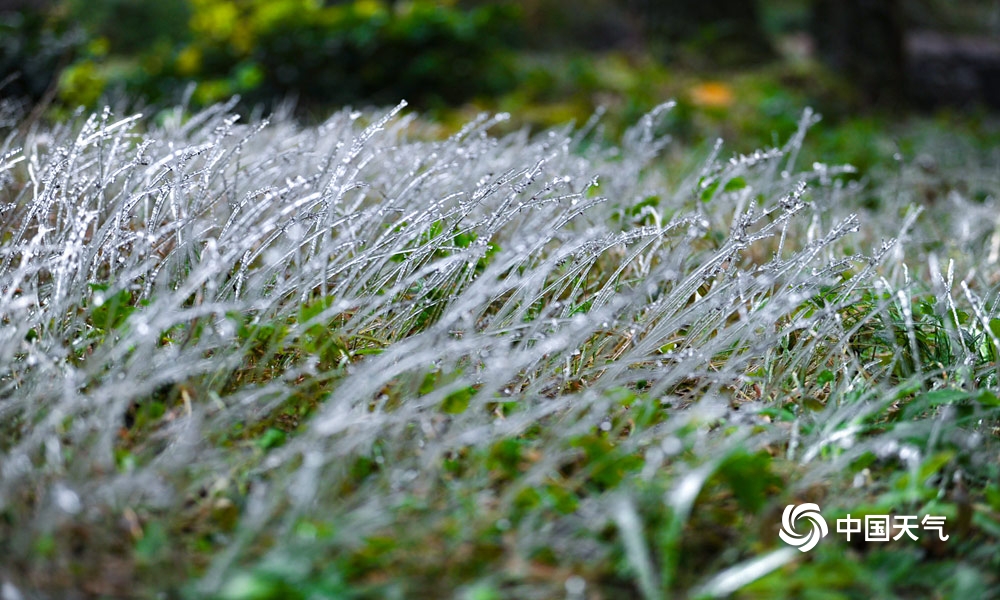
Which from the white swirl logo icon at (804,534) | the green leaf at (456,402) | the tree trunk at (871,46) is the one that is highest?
the green leaf at (456,402)

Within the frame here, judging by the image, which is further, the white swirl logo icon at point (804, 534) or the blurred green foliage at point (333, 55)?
the blurred green foliage at point (333, 55)

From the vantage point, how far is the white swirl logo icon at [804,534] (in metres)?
1.15

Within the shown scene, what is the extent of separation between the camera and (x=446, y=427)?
4.35 ft

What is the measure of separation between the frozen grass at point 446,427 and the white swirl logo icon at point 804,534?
0.02m

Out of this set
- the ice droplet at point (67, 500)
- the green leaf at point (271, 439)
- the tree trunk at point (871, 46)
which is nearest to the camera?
the ice droplet at point (67, 500)

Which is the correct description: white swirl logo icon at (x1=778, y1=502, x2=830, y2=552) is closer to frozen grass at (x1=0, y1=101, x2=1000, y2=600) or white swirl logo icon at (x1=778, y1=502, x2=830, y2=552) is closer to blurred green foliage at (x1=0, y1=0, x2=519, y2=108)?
frozen grass at (x1=0, y1=101, x2=1000, y2=600)

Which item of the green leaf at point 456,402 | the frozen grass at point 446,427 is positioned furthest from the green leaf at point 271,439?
the green leaf at point 456,402

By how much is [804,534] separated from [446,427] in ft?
1.88

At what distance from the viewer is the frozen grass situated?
102 cm

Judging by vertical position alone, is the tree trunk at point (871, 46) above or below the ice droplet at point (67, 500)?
below

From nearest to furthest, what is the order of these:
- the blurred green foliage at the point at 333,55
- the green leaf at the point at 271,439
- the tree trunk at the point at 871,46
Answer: the green leaf at the point at 271,439 < the blurred green foliage at the point at 333,55 < the tree trunk at the point at 871,46

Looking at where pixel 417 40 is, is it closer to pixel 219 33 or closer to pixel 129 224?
pixel 219 33

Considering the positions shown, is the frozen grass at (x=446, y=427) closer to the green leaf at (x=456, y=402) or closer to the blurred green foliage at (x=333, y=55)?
the green leaf at (x=456, y=402)

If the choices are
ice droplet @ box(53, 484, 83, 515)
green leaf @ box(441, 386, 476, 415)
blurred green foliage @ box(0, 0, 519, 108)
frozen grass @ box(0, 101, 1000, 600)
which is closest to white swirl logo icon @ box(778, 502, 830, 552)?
frozen grass @ box(0, 101, 1000, 600)
